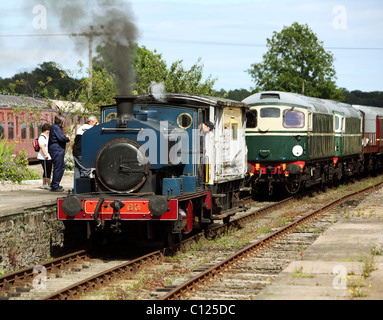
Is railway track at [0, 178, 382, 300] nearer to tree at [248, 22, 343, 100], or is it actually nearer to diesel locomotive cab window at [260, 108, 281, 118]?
diesel locomotive cab window at [260, 108, 281, 118]

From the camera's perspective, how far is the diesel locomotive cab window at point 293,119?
65.3ft

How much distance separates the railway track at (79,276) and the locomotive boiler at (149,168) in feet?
1.68

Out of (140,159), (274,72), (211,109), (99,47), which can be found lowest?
(140,159)

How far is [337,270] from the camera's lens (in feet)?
30.4

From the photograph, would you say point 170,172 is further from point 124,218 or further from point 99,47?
point 99,47

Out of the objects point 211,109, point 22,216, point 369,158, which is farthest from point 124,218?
point 369,158

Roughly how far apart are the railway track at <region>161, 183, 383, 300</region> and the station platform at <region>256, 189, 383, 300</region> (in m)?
0.33

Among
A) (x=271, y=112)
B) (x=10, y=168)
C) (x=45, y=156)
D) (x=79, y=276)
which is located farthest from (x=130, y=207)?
(x=271, y=112)

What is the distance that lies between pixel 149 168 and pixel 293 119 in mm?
10266

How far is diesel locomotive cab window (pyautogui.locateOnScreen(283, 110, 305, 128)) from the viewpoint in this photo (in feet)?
65.3

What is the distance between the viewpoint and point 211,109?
12078mm

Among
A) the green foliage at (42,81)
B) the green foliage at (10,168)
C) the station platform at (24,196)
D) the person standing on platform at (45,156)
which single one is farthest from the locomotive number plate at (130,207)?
the green foliage at (42,81)

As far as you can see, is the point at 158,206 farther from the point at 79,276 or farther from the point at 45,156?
the point at 45,156

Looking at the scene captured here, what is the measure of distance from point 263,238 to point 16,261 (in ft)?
A: 15.9
